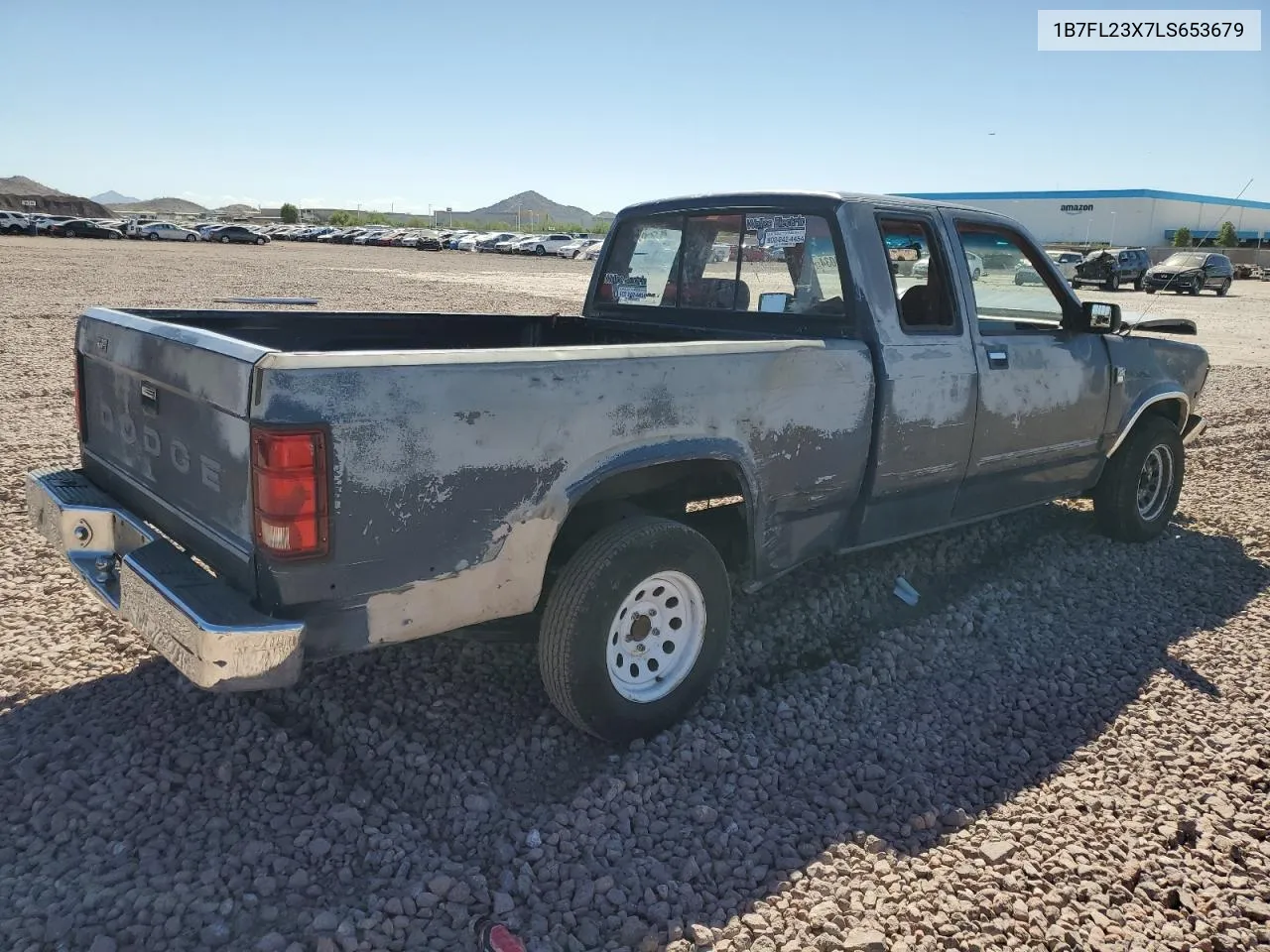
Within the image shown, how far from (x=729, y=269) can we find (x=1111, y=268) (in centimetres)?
3334

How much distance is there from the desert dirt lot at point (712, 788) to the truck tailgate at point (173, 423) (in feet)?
2.62

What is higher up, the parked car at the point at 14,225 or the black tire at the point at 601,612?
the parked car at the point at 14,225

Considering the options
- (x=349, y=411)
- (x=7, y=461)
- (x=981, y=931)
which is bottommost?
(x=981, y=931)

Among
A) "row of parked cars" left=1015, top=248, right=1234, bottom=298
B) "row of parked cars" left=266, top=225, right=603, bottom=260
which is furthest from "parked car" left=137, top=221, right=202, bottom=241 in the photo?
"row of parked cars" left=1015, top=248, right=1234, bottom=298

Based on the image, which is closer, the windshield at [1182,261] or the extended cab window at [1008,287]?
the extended cab window at [1008,287]

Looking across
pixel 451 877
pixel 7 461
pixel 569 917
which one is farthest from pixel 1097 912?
pixel 7 461

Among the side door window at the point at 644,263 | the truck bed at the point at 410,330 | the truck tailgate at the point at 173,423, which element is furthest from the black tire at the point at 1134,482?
the truck tailgate at the point at 173,423

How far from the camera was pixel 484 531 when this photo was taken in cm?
289

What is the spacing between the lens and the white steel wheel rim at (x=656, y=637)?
3.36 metres

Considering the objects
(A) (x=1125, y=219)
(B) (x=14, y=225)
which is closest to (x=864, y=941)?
(B) (x=14, y=225)

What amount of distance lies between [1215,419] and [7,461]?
10.8m

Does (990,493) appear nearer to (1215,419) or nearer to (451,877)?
(451,877)

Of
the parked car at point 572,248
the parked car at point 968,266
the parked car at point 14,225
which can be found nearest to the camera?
the parked car at point 968,266

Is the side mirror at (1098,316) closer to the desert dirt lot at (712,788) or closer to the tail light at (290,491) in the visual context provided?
the desert dirt lot at (712,788)
